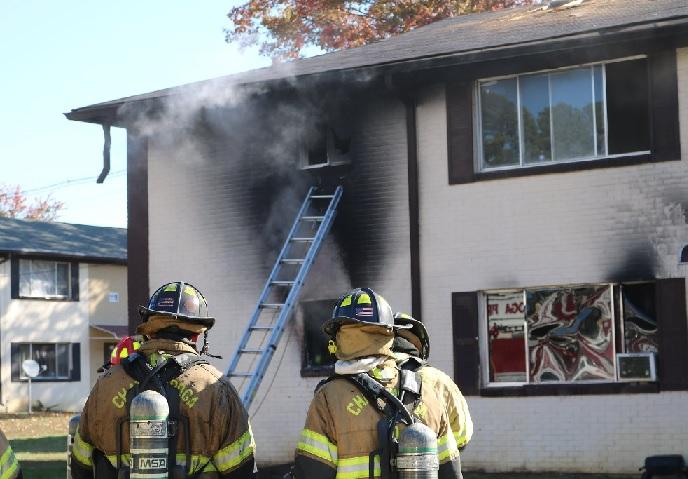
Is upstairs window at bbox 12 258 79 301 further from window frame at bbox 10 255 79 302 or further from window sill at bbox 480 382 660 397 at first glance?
window sill at bbox 480 382 660 397

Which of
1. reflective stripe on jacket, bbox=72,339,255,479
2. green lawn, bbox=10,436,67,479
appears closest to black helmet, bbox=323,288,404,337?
reflective stripe on jacket, bbox=72,339,255,479

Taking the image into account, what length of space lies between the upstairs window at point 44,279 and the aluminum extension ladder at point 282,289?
18.4 m

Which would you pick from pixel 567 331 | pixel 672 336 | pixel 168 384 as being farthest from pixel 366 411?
pixel 567 331

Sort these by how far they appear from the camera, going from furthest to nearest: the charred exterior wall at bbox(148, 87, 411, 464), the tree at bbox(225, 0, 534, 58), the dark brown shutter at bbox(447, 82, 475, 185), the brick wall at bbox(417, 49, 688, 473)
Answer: the tree at bbox(225, 0, 534, 58)
the charred exterior wall at bbox(148, 87, 411, 464)
the dark brown shutter at bbox(447, 82, 475, 185)
the brick wall at bbox(417, 49, 688, 473)

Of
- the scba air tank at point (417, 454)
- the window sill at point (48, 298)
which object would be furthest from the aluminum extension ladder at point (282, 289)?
the window sill at point (48, 298)

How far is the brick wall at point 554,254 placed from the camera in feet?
47.1

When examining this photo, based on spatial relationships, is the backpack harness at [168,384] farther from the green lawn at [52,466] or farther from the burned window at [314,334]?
the burned window at [314,334]

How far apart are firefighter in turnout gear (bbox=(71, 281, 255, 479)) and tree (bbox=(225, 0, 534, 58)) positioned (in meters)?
25.4

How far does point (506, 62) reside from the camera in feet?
50.0

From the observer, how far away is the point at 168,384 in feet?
19.8

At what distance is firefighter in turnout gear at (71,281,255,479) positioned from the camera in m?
5.96

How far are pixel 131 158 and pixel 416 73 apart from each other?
5.13 metres

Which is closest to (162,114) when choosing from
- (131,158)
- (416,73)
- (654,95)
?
(131,158)

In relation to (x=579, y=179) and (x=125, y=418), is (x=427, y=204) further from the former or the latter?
(x=125, y=418)
